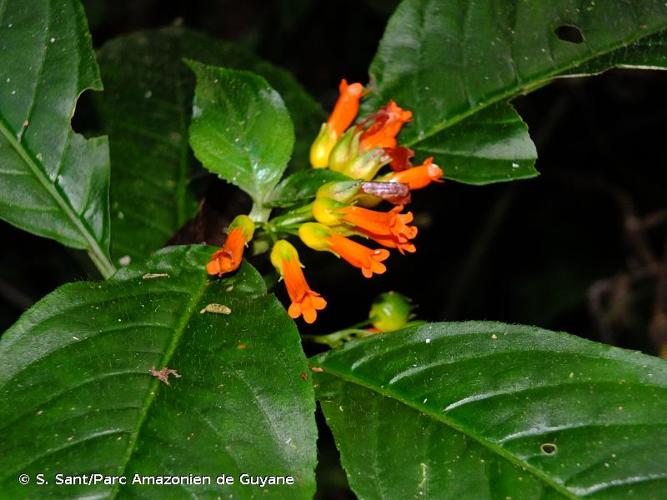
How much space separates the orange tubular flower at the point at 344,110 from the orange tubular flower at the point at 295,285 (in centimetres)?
36

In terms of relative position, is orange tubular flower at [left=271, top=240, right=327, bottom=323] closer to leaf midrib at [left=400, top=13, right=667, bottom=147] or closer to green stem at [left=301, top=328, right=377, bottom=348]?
green stem at [left=301, top=328, right=377, bottom=348]

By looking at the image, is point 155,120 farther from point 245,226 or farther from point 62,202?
point 245,226

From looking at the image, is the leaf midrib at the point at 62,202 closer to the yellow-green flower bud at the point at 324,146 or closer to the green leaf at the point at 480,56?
the yellow-green flower bud at the point at 324,146

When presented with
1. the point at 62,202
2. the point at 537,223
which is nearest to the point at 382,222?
the point at 62,202

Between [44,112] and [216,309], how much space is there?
61 cm

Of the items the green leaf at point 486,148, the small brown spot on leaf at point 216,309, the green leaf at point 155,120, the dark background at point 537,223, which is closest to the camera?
the small brown spot on leaf at point 216,309

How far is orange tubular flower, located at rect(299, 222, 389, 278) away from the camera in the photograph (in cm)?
176

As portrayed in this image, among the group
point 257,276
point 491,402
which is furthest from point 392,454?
point 257,276

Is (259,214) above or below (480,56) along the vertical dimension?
below

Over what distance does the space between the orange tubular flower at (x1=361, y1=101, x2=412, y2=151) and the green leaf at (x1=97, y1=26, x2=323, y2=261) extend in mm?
669

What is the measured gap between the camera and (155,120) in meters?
2.50

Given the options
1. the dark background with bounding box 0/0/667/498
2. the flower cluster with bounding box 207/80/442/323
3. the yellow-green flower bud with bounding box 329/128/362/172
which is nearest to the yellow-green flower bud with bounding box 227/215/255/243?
the flower cluster with bounding box 207/80/442/323

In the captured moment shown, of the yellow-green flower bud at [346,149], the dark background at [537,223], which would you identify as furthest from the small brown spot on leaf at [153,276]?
the dark background at [537,223]

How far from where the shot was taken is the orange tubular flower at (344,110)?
1.96 m
